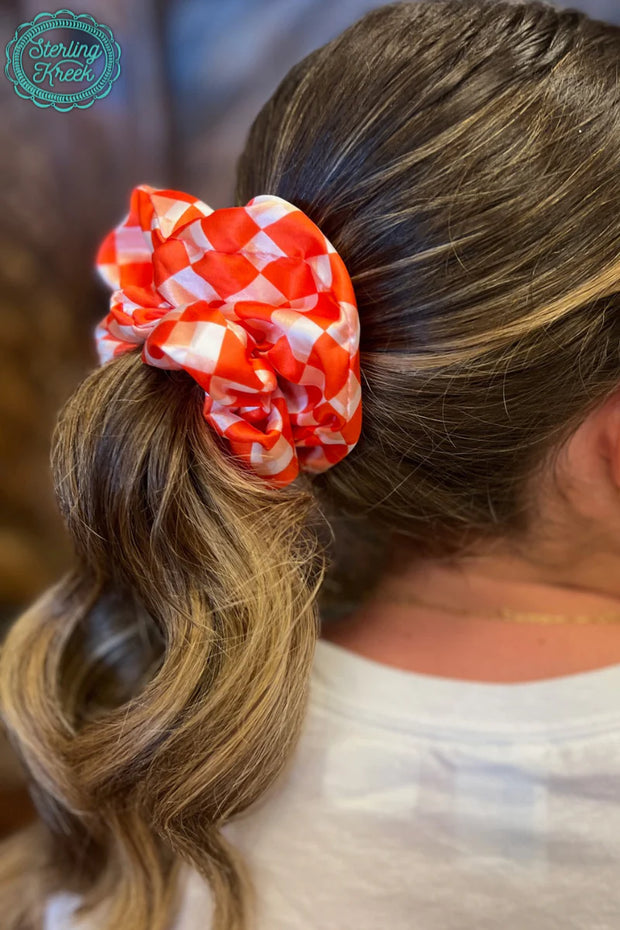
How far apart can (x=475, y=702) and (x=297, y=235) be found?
0.36 m

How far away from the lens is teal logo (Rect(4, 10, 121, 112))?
54 centimetres

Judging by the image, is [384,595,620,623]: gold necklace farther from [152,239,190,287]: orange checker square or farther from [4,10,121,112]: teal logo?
[4,10,121,112]: teal logo

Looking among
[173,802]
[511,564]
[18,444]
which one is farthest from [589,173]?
[18,444]

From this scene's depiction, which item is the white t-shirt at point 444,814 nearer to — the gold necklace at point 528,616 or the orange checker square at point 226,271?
the gold necklace at point 528,616

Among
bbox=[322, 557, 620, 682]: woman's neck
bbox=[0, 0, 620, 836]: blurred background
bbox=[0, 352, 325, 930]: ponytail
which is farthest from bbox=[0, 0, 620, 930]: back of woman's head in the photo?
bbox=[0, 0, 620, 836]: blurred background

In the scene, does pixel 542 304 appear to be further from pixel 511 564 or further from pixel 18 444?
pixel 18 444

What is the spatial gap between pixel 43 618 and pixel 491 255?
46cm

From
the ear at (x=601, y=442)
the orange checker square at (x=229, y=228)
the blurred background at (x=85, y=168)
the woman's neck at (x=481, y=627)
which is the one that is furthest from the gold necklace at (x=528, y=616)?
the blurred background at (x=85, y=168)

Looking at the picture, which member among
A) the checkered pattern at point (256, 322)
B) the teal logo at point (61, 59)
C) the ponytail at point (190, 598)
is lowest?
the ponytail at point (190, 598)

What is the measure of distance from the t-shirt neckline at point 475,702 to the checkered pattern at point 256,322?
208mm

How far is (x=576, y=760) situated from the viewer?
1.76 ft

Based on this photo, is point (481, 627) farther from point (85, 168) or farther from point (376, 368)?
point (85, 168)

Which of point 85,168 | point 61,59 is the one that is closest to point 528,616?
point 61,59

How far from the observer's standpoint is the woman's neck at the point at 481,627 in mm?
595
